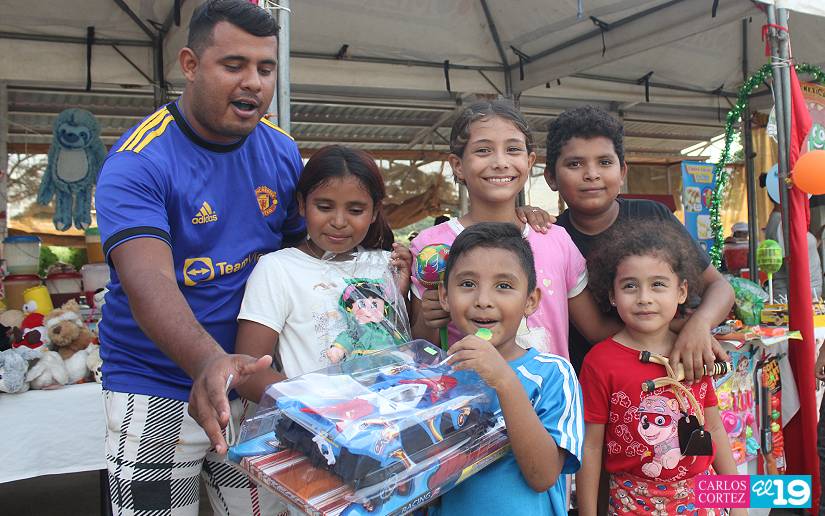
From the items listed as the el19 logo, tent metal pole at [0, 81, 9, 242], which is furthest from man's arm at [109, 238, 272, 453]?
tent metal pole at [0, 81, 9, 242]

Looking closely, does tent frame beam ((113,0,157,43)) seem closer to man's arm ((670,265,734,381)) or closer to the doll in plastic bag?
the doll in plastic bag

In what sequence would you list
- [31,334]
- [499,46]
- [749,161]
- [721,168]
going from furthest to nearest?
1. [749,161]
2. [499,46]
3. [721,168]
4. [31,334]

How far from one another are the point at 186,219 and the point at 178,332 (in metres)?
0.43

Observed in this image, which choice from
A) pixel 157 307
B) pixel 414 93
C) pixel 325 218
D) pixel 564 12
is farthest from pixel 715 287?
pixel 414 93

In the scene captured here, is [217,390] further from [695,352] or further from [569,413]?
[695,352]

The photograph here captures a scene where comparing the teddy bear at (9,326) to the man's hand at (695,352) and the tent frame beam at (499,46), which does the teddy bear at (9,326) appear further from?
the tent frame beam at (499,46)

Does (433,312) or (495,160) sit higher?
(495,160)

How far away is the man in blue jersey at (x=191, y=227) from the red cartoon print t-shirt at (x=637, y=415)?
1.03m

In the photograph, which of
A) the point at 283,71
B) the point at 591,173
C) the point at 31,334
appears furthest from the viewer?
the point at 31,334

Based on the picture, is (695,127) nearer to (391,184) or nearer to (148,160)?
(391,184)

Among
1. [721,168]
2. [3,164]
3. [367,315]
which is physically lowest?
[367,315]

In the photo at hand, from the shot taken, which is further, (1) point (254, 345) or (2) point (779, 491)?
(2) point (779, 491)

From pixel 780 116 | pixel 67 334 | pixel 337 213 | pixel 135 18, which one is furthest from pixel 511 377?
pixel 135 18

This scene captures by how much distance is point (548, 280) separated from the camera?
170cm
